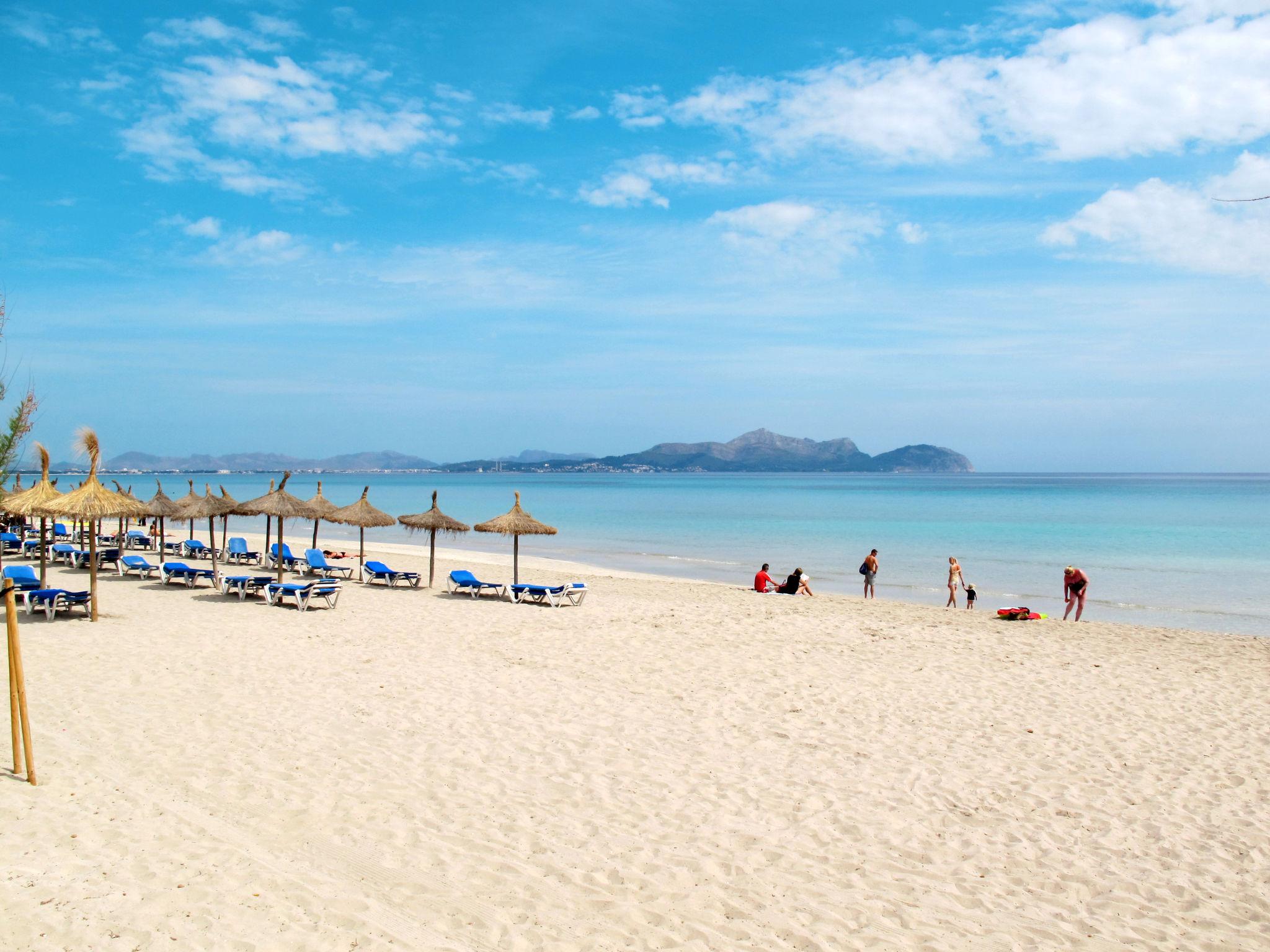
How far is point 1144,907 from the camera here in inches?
163

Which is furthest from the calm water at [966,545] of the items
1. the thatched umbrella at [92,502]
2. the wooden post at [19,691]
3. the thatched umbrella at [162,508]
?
the wooden post at [19,691]

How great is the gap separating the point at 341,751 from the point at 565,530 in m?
34.1

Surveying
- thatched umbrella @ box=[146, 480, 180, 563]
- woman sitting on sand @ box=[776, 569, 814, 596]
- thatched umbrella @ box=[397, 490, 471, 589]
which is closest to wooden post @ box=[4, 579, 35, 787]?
thatched umbrella @ box=[397, 490, 471, 589]

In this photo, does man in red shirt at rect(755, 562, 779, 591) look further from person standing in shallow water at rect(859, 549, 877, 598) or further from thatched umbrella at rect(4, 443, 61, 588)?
thatched umbrella at rect(4, 443, 61, 588)

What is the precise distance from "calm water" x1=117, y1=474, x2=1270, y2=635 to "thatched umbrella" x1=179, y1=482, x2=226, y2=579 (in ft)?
36.7

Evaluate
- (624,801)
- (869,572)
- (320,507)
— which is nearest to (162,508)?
(320,507)

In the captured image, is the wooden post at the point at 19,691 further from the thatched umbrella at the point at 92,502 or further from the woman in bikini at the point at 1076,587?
the woman in bikini at the point at 1076,587

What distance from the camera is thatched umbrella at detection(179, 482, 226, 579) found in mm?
16688

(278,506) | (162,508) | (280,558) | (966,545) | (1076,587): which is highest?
(278,506)

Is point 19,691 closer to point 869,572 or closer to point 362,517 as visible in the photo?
point 362,517

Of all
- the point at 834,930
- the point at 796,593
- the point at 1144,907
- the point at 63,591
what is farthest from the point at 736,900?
the point at 796,593

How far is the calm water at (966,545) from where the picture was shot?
19.1 meters

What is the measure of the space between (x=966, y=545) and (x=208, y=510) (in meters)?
27.0

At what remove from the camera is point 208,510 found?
57.3ft
